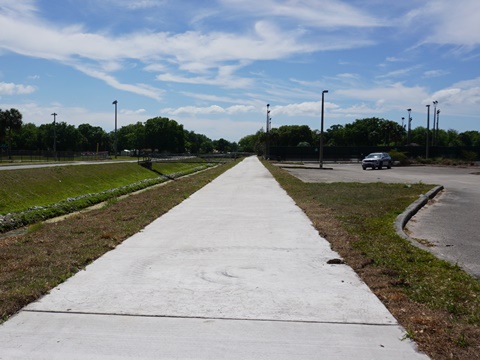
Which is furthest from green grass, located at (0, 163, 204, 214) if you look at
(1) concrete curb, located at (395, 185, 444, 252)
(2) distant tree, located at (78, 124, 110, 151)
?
(2) distant tree, located at (78, 124, 110, 151)

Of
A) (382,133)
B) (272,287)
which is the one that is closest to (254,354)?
(272,287)

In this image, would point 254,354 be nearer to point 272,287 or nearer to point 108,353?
point 108,353

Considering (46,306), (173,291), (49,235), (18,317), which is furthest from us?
(49,235)

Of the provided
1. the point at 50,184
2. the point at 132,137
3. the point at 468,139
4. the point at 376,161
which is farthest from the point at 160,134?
the point at 50,184

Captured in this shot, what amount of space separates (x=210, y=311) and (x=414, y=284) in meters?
2.49

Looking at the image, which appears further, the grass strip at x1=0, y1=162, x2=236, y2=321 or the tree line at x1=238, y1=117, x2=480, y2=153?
the tree line at x1=238, y1=117, x2=480, y2=153

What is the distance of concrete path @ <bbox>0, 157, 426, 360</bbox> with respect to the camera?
4.03 metres

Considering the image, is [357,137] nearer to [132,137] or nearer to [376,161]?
[132,137]

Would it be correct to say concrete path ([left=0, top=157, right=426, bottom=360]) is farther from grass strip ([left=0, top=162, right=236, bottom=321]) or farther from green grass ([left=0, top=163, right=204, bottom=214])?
green grass ([left=0, top=163, right=204, bottom=214])

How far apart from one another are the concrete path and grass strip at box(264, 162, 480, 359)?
19 cm

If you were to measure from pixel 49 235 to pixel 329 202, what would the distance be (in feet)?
27.4

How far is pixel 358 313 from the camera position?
15.9ft

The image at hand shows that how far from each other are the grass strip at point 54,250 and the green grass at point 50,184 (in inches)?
195

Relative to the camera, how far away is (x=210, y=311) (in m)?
4.88
